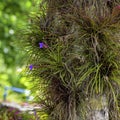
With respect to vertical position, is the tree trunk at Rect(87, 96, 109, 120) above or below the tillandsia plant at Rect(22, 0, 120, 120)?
below

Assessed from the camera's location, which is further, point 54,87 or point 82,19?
point 54,87

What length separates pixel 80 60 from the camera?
106 inches

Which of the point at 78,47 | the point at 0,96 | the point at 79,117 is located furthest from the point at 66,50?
the point at 0,96

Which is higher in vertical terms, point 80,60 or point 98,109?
point 80,60

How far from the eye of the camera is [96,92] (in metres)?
2.63

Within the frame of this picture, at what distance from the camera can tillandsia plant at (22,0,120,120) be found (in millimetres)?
2598

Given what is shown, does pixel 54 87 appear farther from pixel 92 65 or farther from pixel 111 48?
pixel 111 48

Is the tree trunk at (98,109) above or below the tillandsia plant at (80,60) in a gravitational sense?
below

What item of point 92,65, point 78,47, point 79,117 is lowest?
point 79,117

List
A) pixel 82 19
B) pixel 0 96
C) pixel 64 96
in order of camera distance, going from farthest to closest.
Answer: pixel 0 96, pixel 64 96, pixel 82 19

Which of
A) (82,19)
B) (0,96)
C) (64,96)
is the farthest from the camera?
(0,96)

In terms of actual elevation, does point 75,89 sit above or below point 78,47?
below

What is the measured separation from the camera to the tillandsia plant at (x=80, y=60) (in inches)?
102

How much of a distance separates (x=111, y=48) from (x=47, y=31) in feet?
1.99
